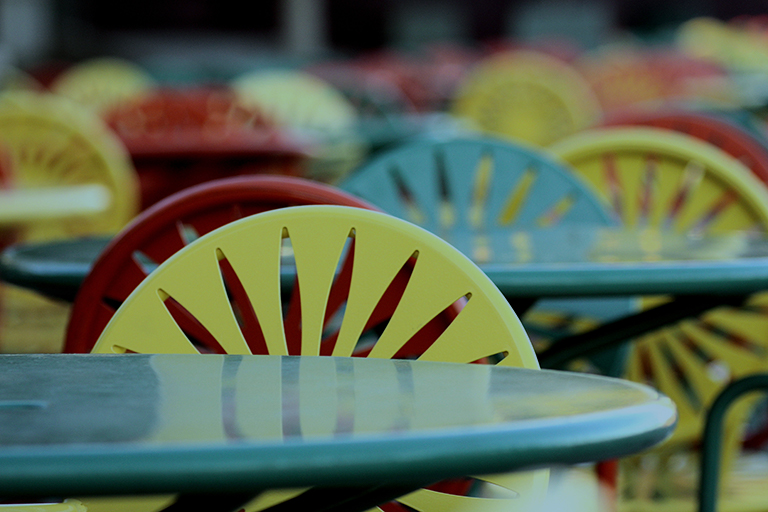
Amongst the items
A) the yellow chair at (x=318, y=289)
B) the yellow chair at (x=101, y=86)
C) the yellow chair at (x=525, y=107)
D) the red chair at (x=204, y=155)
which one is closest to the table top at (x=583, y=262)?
the yellow chair at (x=318, y=289)

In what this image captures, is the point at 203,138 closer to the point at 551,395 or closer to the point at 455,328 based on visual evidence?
the point at 455,328

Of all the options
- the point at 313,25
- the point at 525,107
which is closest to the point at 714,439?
the point at 525,107

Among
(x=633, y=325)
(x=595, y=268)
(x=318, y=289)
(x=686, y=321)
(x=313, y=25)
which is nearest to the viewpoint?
(x=318, y=289)

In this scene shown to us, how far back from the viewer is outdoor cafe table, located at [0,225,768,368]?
1.31 metres

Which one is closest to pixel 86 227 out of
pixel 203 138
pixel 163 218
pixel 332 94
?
pixel 203 138

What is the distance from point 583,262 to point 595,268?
0.06 meters

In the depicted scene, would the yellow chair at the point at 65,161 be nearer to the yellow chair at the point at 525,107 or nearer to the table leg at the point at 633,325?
the table leg at the point at 633,325

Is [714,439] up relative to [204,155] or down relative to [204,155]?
down

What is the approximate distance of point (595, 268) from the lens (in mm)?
→ 1315

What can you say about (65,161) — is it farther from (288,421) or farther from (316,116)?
(316,116)

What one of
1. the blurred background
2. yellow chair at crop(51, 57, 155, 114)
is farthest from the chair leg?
the blurred background

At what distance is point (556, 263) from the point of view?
1.36 meters

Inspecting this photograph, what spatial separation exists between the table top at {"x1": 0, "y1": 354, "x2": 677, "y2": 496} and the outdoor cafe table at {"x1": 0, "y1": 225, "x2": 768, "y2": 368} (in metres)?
0.46

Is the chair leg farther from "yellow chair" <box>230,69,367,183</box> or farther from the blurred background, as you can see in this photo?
the blurred background
